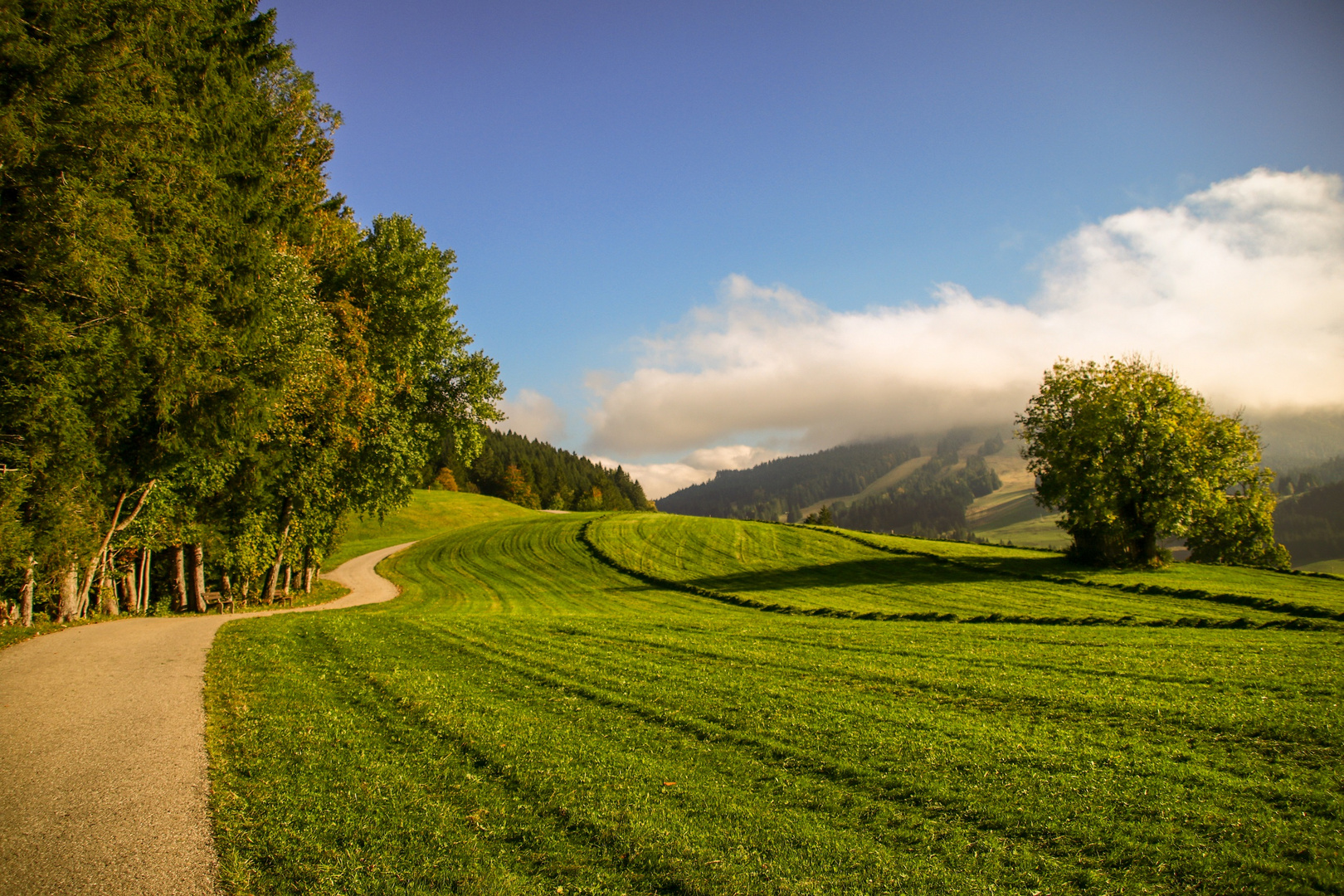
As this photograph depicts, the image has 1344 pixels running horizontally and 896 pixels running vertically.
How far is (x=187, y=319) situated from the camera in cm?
1875

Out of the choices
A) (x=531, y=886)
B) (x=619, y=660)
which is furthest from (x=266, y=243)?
(x=531, y=886)

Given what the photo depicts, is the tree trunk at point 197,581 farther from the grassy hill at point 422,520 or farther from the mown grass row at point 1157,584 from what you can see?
the mown grass row at point 1157,584

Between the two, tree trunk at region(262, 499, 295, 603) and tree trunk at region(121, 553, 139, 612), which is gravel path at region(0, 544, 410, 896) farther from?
tree trunk at region(121, 553, 139, 612)

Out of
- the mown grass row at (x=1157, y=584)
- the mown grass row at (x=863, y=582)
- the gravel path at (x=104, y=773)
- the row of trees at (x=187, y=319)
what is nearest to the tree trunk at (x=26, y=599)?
the row of trees at (x=187, y=319)

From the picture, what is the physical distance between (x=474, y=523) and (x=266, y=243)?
71817mm

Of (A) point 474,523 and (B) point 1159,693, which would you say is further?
(A) point 474,523

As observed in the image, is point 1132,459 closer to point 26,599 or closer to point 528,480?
point 26,599

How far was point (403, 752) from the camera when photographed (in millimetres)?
9008

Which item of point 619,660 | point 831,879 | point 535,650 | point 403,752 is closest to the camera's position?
point 831,879

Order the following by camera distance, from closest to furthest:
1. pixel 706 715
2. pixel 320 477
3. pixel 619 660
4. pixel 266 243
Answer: pixel 706 715
pixel 619 660
pixel 266 243
pixel 320 477

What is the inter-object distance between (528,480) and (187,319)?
121m

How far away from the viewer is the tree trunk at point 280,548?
31.9 metres

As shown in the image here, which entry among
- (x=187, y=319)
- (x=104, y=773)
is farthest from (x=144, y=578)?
(x=104, y=773)

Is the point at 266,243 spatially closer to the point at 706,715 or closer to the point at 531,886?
the point at 706,715
